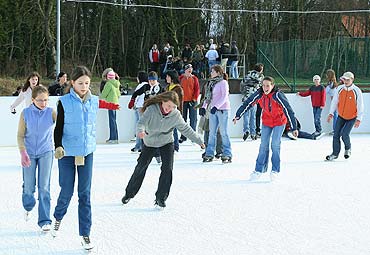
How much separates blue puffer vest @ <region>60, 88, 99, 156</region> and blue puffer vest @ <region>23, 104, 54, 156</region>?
51 cm

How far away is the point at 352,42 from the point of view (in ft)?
64.5

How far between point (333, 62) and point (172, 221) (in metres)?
15.3

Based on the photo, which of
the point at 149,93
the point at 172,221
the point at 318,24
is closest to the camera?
the point at 172,221

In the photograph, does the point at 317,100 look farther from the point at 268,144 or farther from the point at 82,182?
the point at 82,182

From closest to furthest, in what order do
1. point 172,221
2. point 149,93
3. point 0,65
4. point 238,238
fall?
point 238,238 < point 172,221 < point 149,93 < point 0,65

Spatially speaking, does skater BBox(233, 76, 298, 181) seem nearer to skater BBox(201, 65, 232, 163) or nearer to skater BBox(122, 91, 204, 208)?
skater BBox(201, 65, 232, 163)

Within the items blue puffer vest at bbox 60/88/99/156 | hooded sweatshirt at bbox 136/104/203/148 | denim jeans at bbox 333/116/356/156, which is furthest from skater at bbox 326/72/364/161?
blue puffer vest at bbox 60/88/99/156

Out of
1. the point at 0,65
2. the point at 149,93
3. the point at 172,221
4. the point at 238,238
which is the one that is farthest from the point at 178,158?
the point at 0,65

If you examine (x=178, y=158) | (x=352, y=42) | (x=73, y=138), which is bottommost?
(x=178, y=158)

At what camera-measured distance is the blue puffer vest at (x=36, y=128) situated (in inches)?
194

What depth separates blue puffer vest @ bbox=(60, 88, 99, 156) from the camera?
4.44 m

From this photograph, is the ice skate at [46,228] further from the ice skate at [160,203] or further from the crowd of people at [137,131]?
the ice skate at [160,203]

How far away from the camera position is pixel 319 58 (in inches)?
802

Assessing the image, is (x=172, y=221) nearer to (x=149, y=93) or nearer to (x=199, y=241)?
(x=199, y=241)
